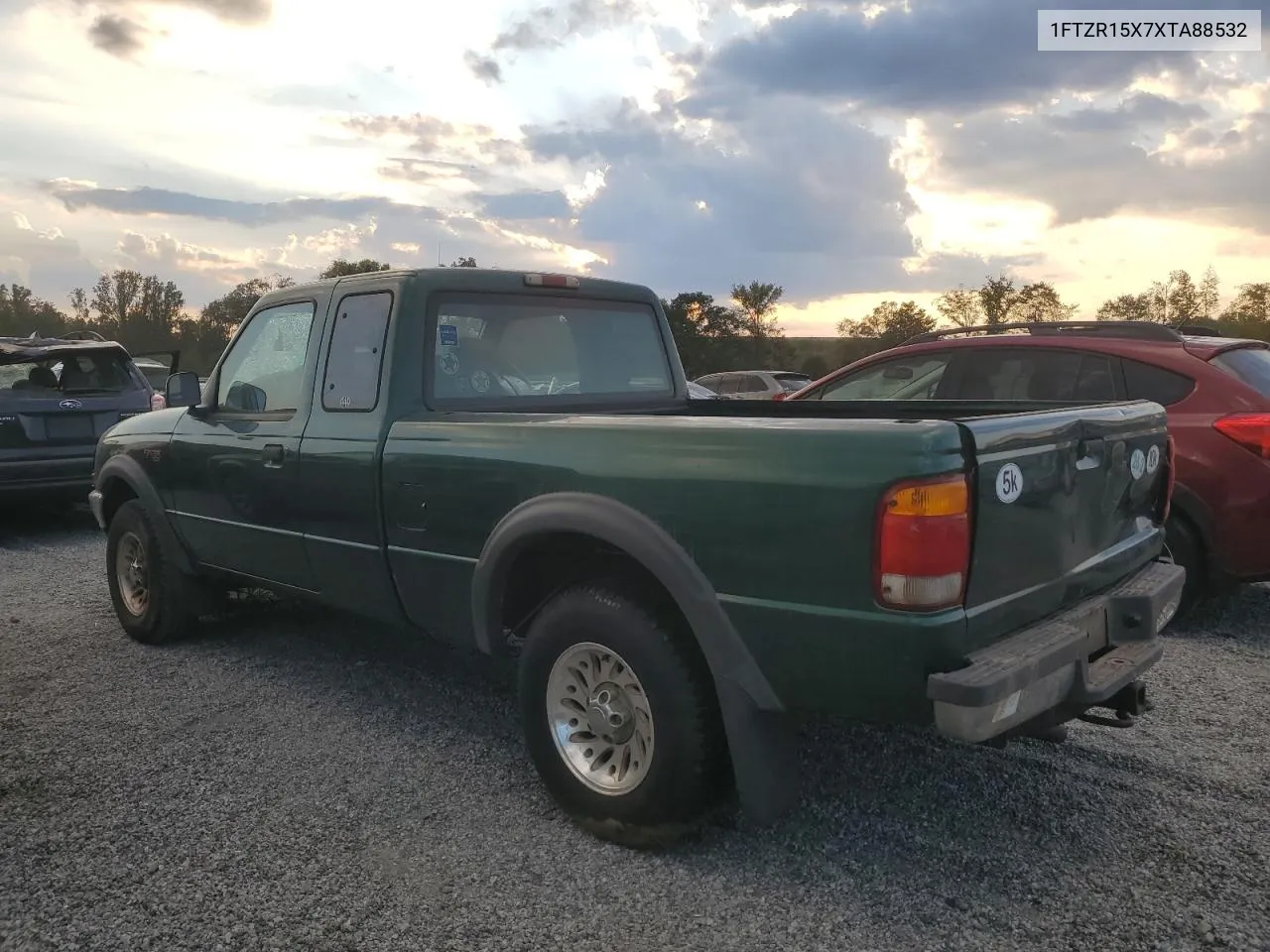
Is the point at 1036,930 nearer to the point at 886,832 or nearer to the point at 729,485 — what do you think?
the point at 886,832

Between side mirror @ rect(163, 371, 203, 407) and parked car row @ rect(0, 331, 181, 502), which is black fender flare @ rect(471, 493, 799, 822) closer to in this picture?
side mirror @ rect(163, 371, 203, 407)

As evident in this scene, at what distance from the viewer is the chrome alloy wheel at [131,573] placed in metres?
5.32

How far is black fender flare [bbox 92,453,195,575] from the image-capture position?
504cm

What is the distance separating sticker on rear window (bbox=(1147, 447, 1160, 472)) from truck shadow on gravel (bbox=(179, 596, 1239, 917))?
1098 mm

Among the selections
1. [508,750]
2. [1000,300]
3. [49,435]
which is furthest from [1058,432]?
[1000,300]

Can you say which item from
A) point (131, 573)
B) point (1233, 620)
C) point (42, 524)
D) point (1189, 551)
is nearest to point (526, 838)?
point (131, 573)

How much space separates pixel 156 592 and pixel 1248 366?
6.00m

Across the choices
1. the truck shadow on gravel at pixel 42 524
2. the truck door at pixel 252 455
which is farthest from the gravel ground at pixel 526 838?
the truck shadow on gravel at pixel 42 524

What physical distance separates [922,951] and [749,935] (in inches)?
17.4

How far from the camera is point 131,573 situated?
544 cm

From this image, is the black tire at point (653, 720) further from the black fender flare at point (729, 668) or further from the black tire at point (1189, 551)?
the black tire at point (1189, 551)

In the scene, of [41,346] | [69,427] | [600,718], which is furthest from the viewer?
[41,346]

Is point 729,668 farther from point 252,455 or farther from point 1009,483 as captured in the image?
point 252,455

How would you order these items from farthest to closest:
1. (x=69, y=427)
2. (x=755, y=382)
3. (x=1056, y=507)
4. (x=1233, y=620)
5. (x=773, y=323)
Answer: (x=773, y=323) < (x=755, y=382) < (x=69, y=427) < (x=1233, y=620) < (x=1056, y=507)
